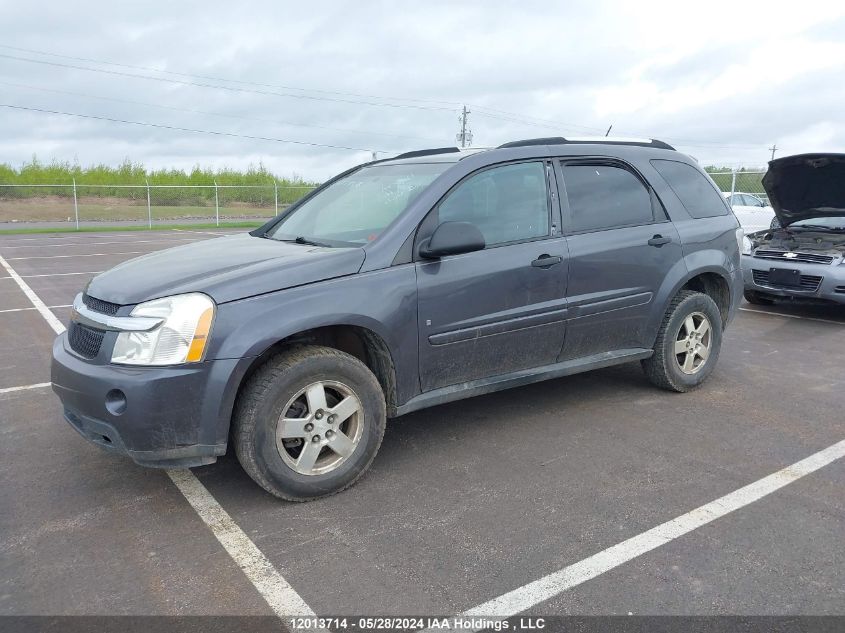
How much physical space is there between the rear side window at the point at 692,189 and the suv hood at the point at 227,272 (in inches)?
108

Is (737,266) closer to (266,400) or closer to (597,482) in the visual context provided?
(597,482)

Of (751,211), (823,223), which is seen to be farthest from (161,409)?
(751,211)

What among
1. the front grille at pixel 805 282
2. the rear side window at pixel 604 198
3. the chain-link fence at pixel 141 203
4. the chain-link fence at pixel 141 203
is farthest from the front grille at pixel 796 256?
the chain-link fence at pixel 141 203

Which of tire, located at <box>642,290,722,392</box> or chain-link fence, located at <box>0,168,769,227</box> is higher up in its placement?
chain-link fence, located at <box>0,168,769,227</box>

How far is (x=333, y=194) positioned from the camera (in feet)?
15.8

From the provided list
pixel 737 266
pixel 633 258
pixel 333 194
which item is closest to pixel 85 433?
pixel 333 194

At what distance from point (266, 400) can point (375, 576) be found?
0.97 meters

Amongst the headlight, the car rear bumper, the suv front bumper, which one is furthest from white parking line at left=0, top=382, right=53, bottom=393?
the car rear bumper

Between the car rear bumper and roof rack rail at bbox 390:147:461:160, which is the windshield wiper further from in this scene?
roof rack rail at bbox 390:147:461:160

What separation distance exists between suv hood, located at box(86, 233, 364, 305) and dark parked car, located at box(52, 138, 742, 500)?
0.01 m

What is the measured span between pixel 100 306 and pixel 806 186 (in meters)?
7.74

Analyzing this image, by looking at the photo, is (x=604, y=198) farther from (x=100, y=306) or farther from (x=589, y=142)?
(x=100, y=306)

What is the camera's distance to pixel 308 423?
343 centimetres

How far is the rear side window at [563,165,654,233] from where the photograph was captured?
14.8 feet
